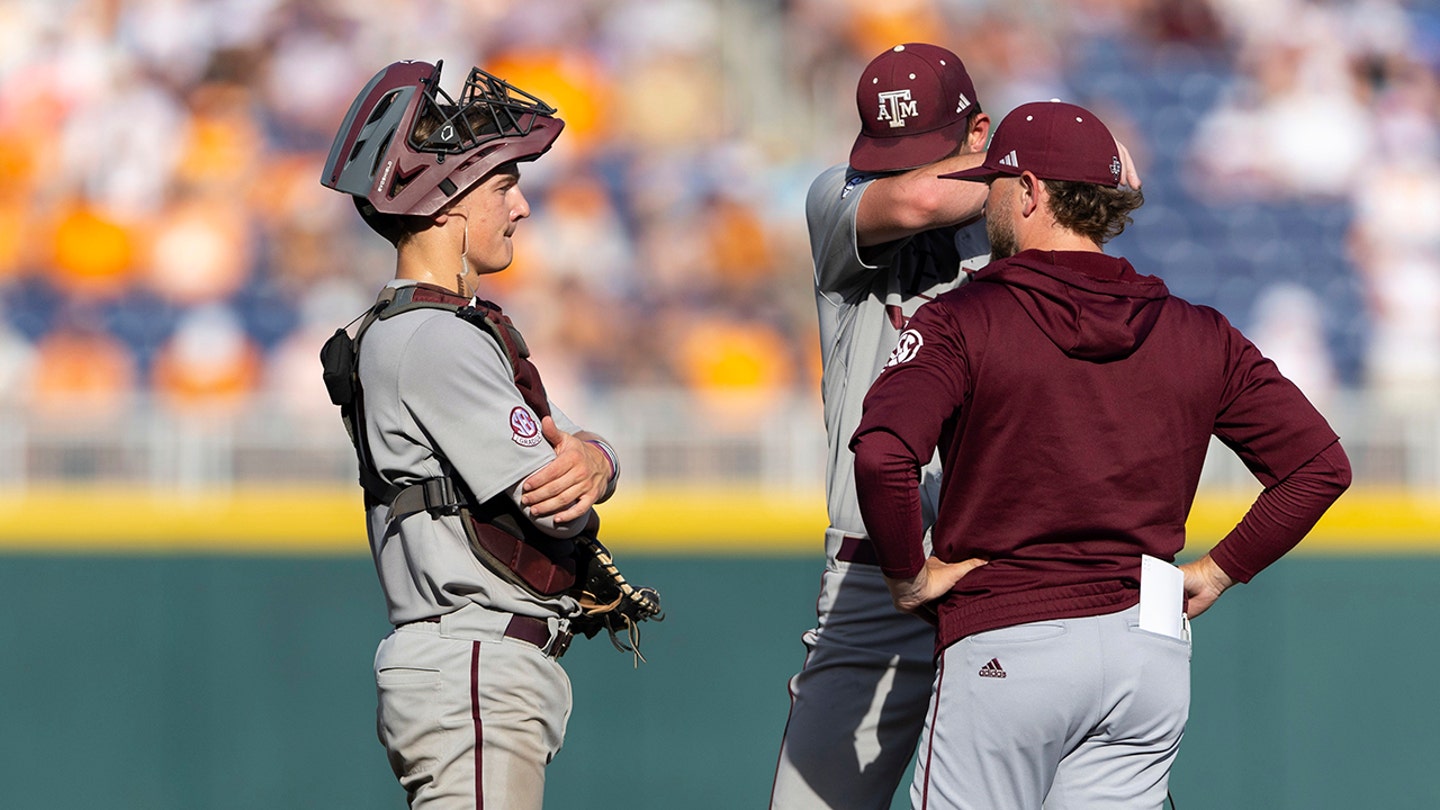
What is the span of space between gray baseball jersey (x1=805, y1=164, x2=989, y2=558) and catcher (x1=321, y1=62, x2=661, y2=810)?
0.71 metres

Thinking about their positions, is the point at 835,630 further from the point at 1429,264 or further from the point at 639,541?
the point at 1429,264

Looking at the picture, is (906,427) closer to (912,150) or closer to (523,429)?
(523,429)

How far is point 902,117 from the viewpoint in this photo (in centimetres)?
326

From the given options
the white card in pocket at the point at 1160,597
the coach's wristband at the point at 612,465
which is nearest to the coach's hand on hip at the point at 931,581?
the white card in pocket at the point at 1160,597

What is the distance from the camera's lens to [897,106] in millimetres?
3262

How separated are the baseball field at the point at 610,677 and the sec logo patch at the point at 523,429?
8.50 feet

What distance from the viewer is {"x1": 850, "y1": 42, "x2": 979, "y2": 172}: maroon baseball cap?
10.7 feet

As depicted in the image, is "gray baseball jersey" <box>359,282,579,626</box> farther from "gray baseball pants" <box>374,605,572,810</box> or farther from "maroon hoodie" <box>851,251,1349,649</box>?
"maroon hoodie" <box>851,251,1349,649</box>

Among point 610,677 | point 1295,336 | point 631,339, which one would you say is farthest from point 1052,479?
point 1295,336

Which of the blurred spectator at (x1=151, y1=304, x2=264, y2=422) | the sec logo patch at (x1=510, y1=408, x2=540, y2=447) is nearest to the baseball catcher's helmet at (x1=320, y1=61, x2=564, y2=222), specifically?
the sec logo patch at (x1=510, y1=408, x2=540, y2=447)

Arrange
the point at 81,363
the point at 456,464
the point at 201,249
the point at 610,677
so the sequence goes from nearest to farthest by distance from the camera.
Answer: the point at 456,464, the point at 610,677, the point at 81,363, the point at 201,249

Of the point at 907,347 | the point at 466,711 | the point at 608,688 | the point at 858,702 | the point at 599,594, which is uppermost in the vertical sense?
the point at 907,347

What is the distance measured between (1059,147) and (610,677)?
306 centimetres

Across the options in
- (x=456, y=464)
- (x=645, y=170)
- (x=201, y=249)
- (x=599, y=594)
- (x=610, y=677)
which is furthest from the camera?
(x=645, y=170)
